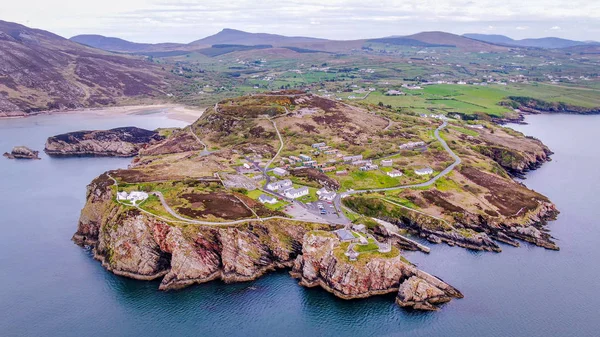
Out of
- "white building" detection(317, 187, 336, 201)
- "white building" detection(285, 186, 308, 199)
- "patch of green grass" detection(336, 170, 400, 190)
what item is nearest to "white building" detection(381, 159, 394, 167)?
"patch of green grass" detection(336, 170, 400, 190)

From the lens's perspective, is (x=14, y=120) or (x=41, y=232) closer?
(x=41, y=232)

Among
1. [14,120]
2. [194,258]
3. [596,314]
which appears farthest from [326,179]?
[14,120]

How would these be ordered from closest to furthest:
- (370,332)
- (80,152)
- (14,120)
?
1. (370,332)
2. (80,152)
3. (14,120)

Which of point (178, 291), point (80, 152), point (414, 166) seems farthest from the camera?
point (80, 152)

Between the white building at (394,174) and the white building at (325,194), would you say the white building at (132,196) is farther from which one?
the white building at (394,174)

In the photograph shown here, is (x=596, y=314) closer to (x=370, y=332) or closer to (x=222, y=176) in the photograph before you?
(x=370, y=332)

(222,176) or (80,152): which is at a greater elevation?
(222,176)

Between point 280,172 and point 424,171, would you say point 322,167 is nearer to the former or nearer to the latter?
point 280,172

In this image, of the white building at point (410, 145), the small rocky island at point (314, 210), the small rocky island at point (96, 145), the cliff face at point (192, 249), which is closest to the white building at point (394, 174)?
the small rocky island at point (314, 210)
